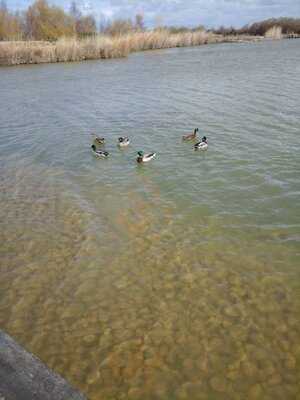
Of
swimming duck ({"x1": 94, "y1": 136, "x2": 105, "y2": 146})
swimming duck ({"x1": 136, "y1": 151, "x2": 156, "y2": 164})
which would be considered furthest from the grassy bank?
swimming duck ({"x1": 136, "y1": 151, "x2": 156, "y2": 164})

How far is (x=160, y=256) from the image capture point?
696cm

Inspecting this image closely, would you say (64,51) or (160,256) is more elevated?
(64,51)

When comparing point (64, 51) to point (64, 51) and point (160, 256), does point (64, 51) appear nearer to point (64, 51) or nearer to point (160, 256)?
point (64, 51)

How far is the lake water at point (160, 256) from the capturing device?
4.86m

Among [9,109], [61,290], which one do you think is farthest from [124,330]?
[9,109]

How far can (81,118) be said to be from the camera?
16703 millimetres

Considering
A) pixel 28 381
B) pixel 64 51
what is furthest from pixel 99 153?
pixel 64 51

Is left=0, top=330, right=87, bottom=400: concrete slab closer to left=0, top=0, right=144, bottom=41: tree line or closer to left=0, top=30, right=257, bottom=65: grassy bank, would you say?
left=0, top=30, right=257, bottom=65: grassy bank

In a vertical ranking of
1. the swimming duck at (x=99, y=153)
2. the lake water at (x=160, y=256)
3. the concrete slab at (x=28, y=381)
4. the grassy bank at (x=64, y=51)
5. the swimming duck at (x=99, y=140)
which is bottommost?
the lake water at (x=160, y=256)

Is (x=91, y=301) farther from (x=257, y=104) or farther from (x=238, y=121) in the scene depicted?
(x=257, y=104)

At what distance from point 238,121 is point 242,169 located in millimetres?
4694

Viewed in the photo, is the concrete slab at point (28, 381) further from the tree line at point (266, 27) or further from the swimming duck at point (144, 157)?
the tree line at point (266, 27)

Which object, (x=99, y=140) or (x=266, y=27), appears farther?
(x=266, y=27)

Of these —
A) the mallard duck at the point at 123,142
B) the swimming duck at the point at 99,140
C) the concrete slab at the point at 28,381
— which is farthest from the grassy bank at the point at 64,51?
the concrete slab at the point at 28,381
